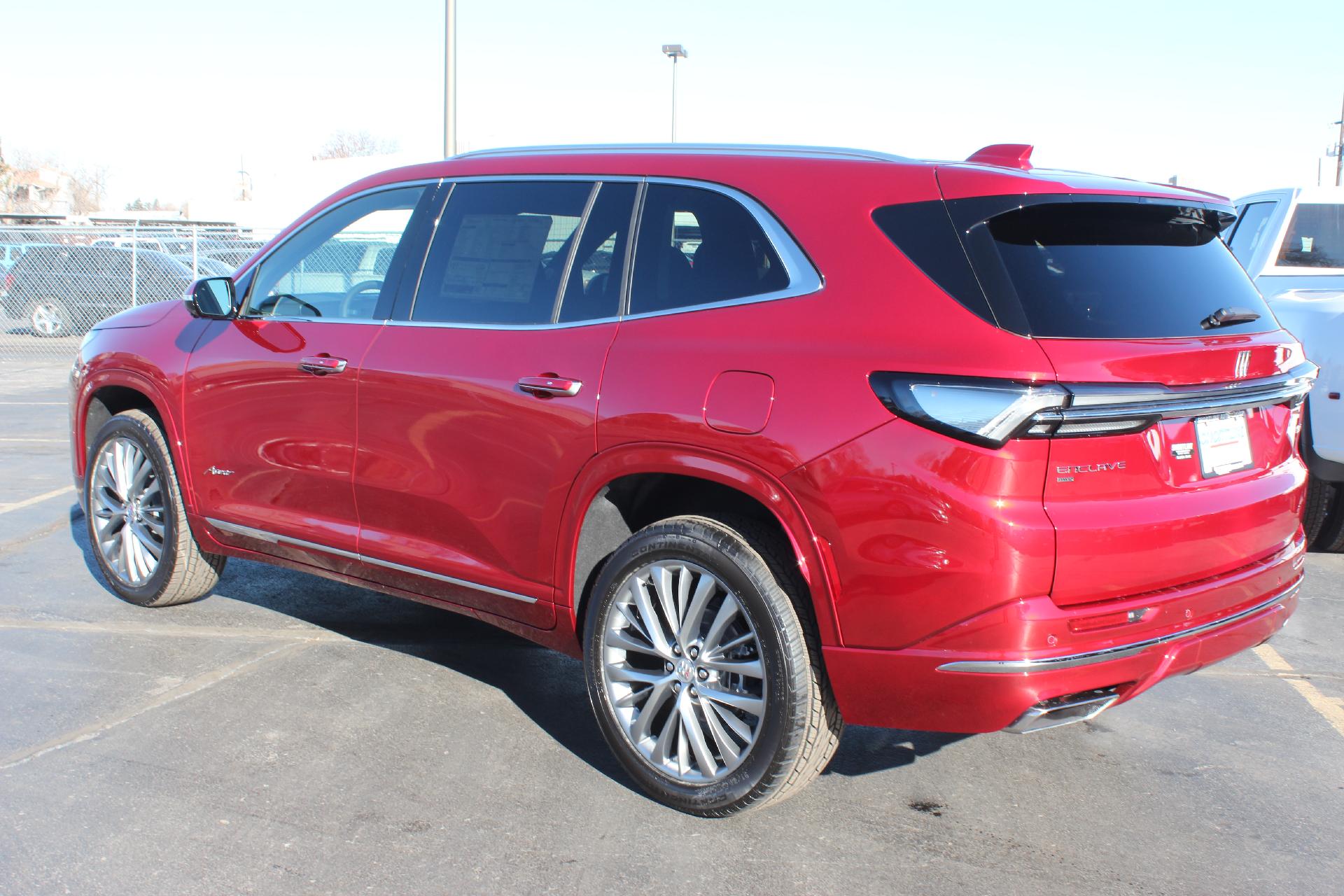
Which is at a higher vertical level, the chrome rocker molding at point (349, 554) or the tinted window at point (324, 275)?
the tinted window at point (324, 275)

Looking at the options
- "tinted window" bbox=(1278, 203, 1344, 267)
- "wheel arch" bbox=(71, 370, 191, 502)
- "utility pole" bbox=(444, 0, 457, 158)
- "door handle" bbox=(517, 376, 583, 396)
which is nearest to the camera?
"door handle" bbox=(517, 376, 583, 396)

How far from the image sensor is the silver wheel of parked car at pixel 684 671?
345 centimetres

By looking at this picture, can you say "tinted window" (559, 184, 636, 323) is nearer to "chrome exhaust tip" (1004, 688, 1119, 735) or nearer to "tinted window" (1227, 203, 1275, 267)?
"chrome exhaust tip" (1004, 688, 1119, 735)

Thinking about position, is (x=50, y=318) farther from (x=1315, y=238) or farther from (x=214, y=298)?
(x=1315, y=238)

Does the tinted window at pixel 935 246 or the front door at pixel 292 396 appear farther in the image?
the front door at pixel 292 396

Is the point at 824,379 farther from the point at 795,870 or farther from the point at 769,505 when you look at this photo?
the point at 795,870

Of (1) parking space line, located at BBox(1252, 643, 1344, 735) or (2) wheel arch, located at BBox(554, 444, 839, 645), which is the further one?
(1) parking space line, located at BBox(1252, 643, 1344, 735)

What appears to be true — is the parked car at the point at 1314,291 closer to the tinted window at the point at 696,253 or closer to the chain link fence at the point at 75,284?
the tinted window at the point at 696,253

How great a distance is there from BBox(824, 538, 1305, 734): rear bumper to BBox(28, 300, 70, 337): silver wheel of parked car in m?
20.6

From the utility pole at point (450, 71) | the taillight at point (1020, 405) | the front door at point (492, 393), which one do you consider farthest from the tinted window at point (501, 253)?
the utility pole at point (450, 71)

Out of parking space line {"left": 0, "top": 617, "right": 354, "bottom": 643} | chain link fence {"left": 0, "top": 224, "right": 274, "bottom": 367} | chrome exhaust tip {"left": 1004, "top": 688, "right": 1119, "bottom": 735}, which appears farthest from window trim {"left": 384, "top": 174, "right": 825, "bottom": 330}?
chain link fence {"left": 0, "top": 224, "right": 274, "bottom": 367}

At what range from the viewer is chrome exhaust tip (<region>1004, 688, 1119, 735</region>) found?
3090 millimetres

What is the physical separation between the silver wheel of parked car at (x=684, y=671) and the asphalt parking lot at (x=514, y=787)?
0.71 feet

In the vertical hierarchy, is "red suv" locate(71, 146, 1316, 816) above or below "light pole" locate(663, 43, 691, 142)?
below
